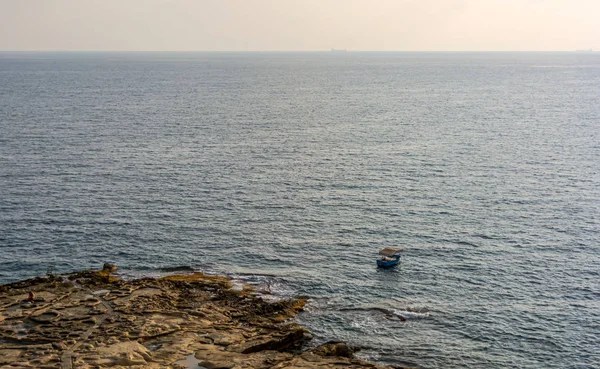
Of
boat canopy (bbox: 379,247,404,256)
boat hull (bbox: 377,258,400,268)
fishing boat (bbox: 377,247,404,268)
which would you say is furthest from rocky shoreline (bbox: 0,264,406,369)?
boat canopy (bbox: 379,247,404,256)

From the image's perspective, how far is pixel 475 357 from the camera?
74.4 meters

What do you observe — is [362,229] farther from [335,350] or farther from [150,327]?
[150,327]

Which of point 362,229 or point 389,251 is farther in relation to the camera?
A: point 362,229

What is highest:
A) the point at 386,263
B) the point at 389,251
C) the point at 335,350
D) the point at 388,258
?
the point at 389,251

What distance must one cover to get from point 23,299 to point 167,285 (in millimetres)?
18144

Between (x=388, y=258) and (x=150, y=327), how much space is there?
3820 cm

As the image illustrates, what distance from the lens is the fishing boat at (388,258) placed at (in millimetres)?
96188

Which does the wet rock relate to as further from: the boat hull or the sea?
the boat hull

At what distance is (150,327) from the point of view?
2938 inches

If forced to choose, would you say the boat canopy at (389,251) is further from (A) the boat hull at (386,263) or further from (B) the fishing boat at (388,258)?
(A) the boat hull at (386,263)

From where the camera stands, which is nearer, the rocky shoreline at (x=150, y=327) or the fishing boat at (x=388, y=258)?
the rocky shoreline at (x=150, y=327)

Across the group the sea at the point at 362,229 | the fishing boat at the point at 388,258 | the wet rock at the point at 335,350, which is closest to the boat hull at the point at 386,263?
the fishing boat at the point at 388,258

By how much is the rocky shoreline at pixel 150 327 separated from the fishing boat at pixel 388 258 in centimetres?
1557

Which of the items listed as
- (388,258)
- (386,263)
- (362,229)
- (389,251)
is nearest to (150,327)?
(386,263)
